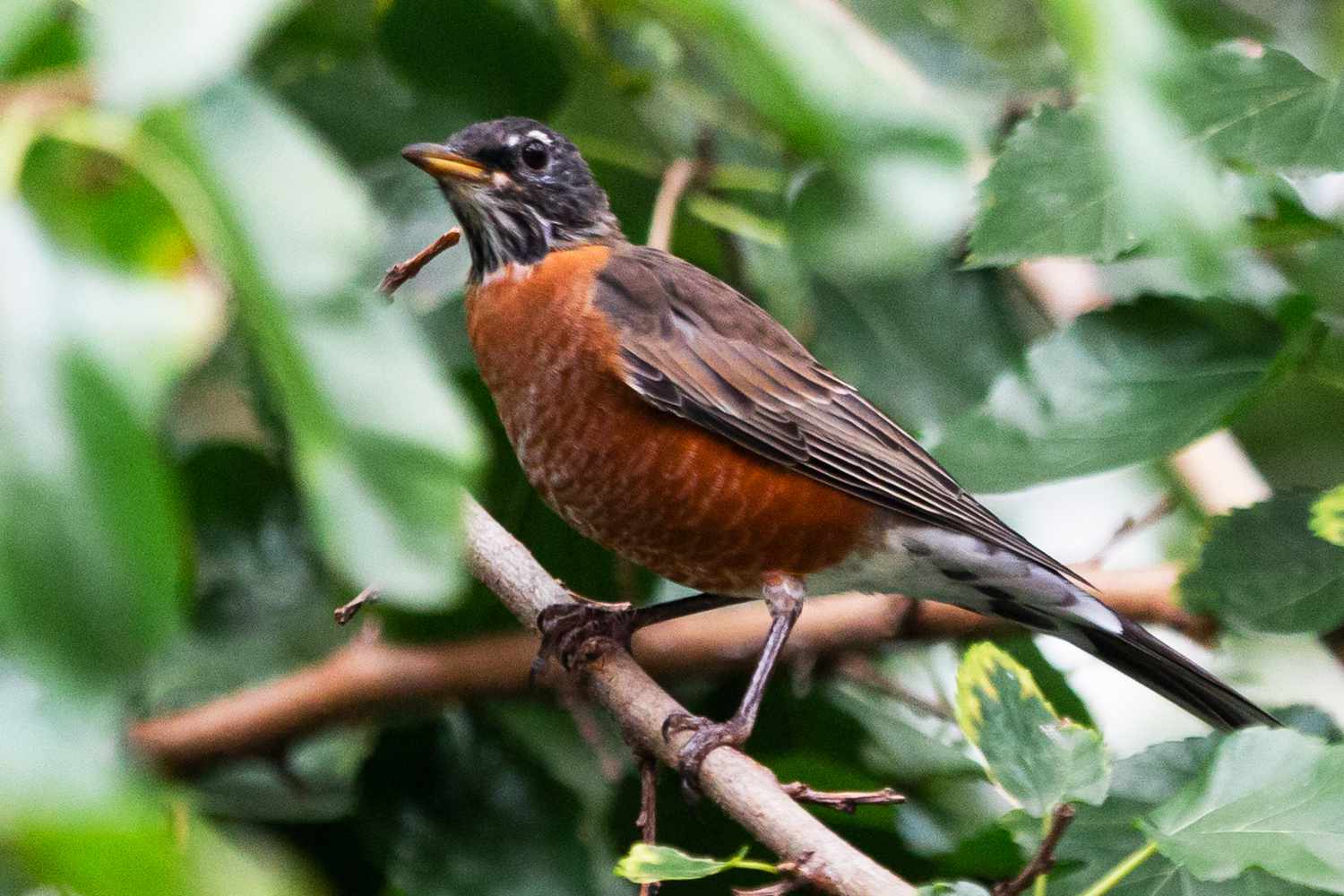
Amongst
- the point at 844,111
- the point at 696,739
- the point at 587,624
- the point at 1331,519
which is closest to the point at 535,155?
the point at 587,624

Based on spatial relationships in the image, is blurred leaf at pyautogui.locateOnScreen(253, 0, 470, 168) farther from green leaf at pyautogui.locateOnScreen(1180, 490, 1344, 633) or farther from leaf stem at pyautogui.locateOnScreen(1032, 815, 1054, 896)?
leaf stem at pyautogui.locateOnScreen(1032, 815, 1054, 896)

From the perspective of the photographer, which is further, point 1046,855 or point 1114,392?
point 1114,392

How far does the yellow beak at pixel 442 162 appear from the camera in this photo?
8.32ft

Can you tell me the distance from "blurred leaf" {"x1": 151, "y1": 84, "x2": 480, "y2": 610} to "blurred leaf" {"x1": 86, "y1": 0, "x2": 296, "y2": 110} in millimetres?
98

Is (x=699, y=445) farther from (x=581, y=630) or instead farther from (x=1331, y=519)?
(x=1331, y=519)

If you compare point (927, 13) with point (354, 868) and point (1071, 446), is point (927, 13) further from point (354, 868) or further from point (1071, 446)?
point (354, 868)

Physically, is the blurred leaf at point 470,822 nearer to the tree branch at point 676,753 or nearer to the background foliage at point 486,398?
the background foliage at point 486,398

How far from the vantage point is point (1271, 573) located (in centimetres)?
225

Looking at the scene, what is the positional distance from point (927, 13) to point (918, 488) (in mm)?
1536

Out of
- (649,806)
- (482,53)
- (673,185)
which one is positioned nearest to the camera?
(649,806)

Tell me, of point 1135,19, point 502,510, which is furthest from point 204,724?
point 1135,19

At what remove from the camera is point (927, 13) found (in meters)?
3.77

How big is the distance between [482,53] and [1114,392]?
1.29 m

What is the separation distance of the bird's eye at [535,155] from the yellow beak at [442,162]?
11cm
